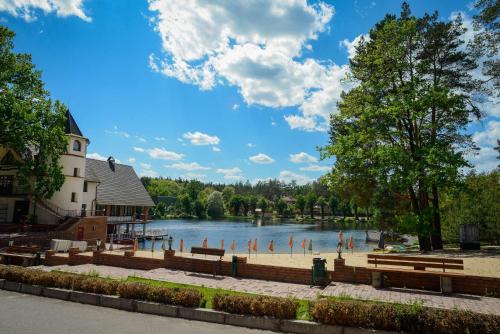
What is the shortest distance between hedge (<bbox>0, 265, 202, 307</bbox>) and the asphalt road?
1.77ft

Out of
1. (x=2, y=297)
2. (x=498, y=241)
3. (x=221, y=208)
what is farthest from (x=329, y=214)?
(x=2, y=297)

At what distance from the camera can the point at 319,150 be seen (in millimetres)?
25641

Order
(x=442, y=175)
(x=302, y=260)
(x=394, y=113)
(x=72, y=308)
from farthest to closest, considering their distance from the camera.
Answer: (x=394, y=113) < (x=442, y=175) < (x=302, y=260) < (x=72, y=308)

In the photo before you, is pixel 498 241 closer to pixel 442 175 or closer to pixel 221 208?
pixel 442 175

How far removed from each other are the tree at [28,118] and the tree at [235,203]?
11741 centimetres

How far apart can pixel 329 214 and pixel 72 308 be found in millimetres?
150806

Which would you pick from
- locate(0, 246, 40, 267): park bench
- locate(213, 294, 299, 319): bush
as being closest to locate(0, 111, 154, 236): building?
locate(0, 246, 40, 267): park bench

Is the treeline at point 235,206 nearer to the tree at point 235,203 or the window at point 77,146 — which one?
the tree at point 235,203

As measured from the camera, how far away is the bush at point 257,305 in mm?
8750

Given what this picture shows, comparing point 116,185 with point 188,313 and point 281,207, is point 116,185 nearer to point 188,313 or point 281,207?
point 188,313

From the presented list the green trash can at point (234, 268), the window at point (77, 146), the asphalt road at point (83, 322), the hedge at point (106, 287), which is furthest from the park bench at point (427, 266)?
the window at point (77, 146)

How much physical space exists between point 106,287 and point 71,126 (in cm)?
3489

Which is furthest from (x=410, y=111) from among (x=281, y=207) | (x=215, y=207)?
(x=281, y=207)

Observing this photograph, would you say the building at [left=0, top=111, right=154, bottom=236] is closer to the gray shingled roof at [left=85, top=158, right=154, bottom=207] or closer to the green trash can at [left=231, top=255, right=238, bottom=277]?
the gray shingled roof at [left=85, top=158, right=154, bottom=207]
